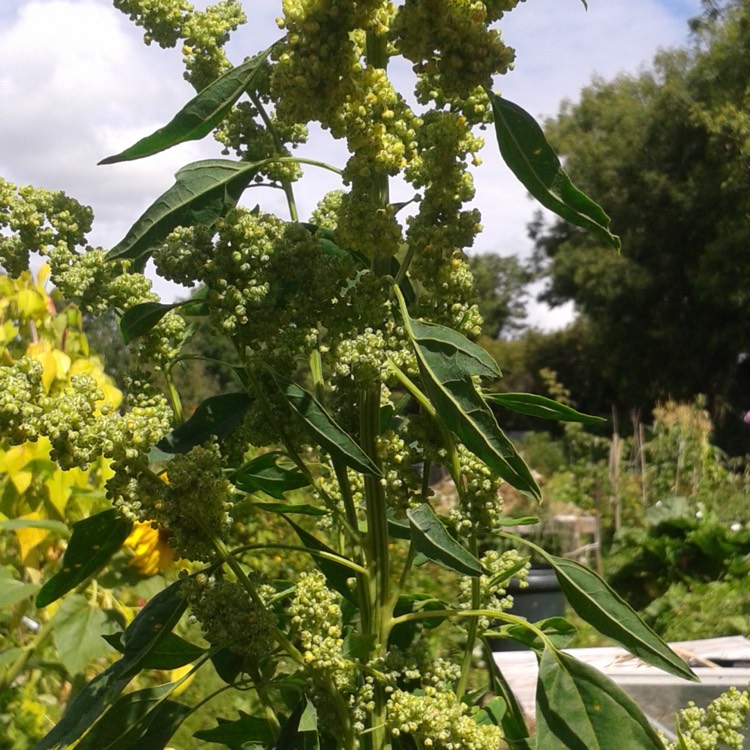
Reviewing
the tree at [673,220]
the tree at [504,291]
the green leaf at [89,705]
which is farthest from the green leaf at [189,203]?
the tree at [504,291]

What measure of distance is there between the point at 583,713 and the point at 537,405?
257mm

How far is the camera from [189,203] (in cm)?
74

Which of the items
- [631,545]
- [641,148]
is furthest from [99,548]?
[641,148]

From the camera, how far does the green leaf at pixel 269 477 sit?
2.90 ft

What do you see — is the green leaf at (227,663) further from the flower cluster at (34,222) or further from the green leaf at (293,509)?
the flower cluster at (34,222)

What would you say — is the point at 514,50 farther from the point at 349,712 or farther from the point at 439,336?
the point at 349,712

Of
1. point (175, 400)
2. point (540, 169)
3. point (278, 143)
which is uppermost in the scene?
point (278, 143)

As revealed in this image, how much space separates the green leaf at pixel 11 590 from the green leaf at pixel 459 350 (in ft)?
1.93

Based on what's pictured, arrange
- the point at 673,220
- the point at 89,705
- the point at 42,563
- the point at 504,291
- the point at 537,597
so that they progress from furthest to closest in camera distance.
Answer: the point at 504,291
the point at 673,220
the point at 537,597
the point at 42,563
the point at 89,705

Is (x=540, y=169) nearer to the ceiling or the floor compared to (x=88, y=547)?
nearer to the ceiling

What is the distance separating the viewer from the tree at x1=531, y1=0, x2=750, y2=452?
12.5 meters

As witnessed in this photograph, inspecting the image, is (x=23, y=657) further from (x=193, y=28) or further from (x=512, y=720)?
(x=193, y=28)

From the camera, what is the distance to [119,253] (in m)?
0.69

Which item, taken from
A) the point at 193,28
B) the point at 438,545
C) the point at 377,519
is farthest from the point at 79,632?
the point at 193,28
